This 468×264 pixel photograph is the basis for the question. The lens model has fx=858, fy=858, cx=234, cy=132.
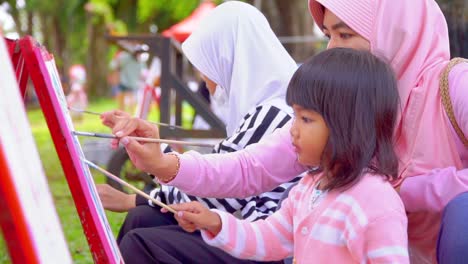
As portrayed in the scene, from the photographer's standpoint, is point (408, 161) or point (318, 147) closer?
point (318, 147)

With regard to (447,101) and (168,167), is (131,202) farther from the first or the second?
(447,101)

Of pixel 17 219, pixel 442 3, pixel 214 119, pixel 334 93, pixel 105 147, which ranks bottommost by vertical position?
pixel 105 147

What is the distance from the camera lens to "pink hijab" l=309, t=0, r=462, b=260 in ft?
7.32

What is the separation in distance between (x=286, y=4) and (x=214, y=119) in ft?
19.5

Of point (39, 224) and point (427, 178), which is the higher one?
point (39, 224)

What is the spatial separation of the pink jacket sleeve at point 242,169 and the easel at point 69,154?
463 millimetres

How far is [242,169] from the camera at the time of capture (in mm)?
2465

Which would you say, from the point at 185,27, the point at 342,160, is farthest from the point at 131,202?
the point at 185,27

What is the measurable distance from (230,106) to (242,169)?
0.61 metres

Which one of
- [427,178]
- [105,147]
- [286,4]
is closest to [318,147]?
[427,178]

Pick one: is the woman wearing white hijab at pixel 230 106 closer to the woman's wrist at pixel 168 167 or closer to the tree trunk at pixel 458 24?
the woman's wrist at pixel 168 167

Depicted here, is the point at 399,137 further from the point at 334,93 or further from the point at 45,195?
the point at 45,195

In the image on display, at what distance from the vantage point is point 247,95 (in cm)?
297

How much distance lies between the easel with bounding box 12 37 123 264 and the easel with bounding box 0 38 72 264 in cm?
65
